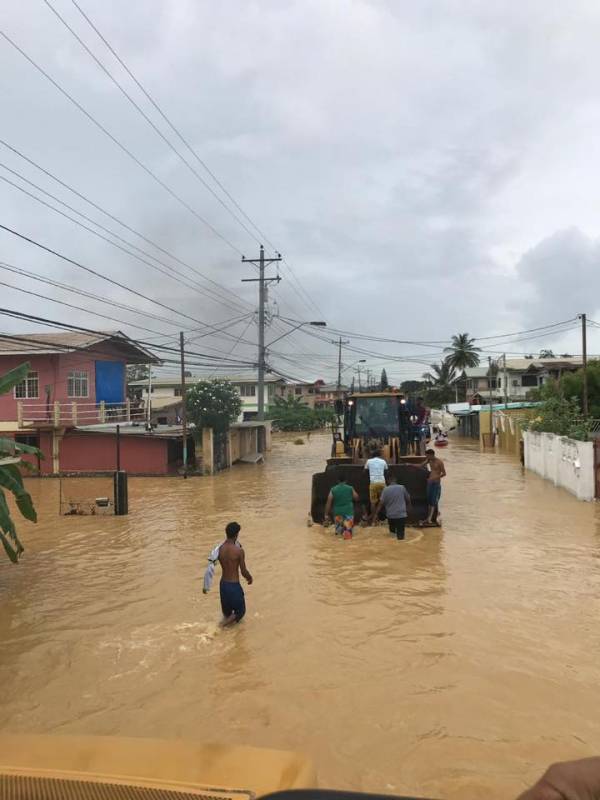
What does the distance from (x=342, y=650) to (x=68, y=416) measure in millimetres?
25915

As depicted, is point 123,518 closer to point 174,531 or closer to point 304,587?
point 174,531

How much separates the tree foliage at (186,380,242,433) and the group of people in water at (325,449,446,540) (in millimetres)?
16745

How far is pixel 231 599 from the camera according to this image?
27.2 feet

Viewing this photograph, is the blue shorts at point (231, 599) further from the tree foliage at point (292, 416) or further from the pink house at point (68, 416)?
the tree foliage at point (292, 416)

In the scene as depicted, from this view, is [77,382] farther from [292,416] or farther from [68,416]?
[292,416]

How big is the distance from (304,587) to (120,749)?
7331 mm

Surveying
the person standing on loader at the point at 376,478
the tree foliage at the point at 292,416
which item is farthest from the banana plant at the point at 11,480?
the tree foliage at the point at 292,416

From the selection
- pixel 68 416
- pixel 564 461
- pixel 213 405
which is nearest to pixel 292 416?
pixel 213 405

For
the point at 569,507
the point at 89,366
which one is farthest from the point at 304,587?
the point at 89,366

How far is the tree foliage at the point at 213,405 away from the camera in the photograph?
30.5 meters

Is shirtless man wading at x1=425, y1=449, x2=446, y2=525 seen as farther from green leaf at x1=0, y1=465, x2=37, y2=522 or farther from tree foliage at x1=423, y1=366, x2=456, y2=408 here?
tree foliage at x1=423, y1=366, x2=456, y2=408

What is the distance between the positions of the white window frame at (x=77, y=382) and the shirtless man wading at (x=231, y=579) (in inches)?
1005

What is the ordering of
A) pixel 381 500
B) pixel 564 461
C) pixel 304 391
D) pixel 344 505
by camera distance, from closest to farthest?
pixel 381 500, pixel 344 505, pixel 564 461, pixel 304 391

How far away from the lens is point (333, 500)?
13.7 m
